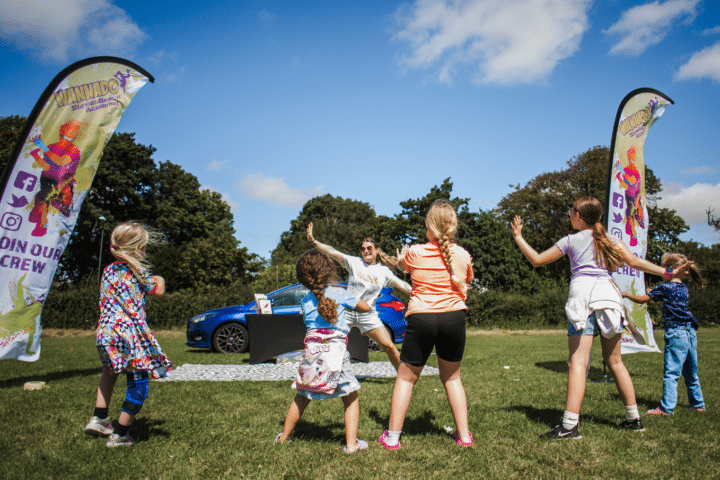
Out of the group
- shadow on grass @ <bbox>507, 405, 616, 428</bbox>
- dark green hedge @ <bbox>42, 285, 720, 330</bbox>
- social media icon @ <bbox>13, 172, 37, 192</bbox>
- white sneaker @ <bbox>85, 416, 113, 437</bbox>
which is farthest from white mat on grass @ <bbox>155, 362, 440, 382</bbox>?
dark green hedge @ <bbox>42, 285, 720, 330</bbox>

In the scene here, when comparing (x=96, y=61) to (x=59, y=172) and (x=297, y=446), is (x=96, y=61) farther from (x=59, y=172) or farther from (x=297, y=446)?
(x=297, y=446)

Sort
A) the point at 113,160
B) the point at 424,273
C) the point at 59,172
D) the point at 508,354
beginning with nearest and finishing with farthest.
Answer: the point at 424,273
the point at 59,172
the point at 508,354
the point at 113,160

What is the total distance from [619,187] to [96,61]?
815 cm

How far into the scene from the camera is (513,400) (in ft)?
17.3

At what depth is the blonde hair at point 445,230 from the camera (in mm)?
3377

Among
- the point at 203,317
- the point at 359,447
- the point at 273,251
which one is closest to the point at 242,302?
the point at 203,317

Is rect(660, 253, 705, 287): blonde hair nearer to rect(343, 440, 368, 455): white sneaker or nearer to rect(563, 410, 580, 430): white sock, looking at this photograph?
rect(563, 410, 580, 430): white sock

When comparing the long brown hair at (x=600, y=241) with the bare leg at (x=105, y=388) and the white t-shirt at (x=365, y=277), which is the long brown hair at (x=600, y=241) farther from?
the bare leg at (x=105, y=388)

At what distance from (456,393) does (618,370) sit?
5.18 feet

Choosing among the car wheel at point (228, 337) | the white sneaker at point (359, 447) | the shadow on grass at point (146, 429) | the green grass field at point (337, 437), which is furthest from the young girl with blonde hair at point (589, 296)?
the car wheel at point (228, 337)

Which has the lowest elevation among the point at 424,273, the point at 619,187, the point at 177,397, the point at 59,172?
the point at 177,397

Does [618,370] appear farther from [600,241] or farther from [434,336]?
[434,336]

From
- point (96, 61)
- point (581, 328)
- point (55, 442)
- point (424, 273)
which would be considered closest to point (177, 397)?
point (55, 442)

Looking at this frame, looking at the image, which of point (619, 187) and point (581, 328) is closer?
point (581, 328)
